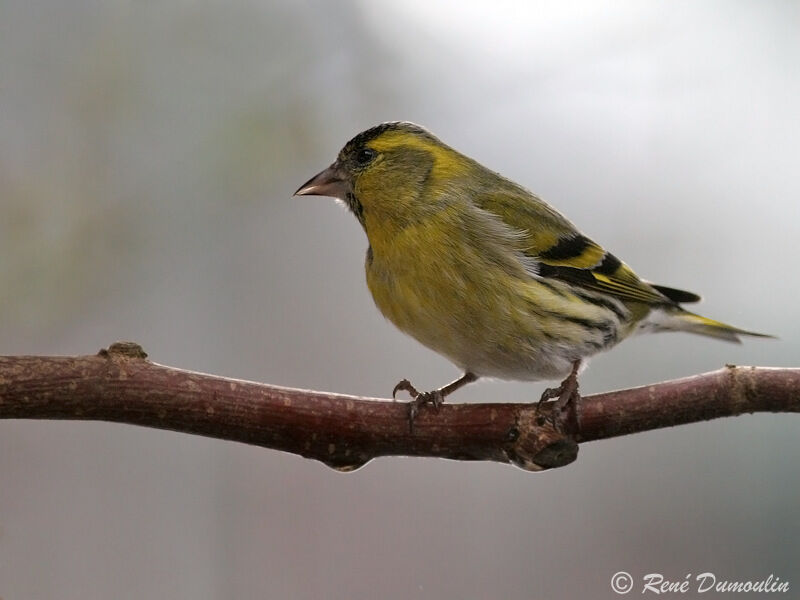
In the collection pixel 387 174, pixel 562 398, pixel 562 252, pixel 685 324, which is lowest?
pixel 562 398

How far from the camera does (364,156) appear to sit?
140cm

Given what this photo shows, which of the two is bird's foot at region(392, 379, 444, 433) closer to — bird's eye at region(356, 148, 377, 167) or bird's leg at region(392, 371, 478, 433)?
bird's leg at region(392, 371, 478, 433)

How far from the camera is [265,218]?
5.95 feet

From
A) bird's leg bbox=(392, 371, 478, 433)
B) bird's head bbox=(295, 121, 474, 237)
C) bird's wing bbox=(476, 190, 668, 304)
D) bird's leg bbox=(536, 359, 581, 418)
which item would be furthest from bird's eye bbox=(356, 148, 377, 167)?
bird's leg bbox=(536, 359, 581, 418)

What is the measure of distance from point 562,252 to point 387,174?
0.30 metres

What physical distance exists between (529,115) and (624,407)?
78 centimetres

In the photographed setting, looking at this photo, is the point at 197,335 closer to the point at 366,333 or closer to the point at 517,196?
the point at 366,333

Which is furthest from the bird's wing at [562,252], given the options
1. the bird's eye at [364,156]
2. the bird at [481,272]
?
the bird's eye at [364,156]

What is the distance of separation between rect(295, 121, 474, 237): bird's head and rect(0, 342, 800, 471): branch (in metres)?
0.36

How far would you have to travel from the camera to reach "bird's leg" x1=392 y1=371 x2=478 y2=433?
3.61ft

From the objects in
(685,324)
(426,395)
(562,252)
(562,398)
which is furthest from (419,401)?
(685,324)

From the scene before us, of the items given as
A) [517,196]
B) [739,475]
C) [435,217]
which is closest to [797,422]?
[739,475]

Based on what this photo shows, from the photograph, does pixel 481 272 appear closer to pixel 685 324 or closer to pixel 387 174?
pixel 387 174

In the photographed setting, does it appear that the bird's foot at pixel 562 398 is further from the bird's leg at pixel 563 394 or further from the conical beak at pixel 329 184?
the conical beak at pixel 329 184
